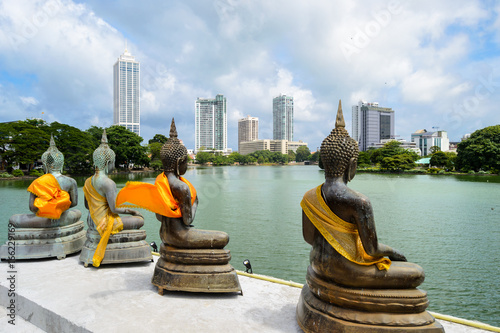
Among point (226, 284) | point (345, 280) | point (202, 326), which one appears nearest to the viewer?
→ point (345, 280)

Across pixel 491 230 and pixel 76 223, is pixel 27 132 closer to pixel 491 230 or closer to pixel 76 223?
pixel 76 223

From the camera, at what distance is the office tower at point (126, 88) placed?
64875 millimetres

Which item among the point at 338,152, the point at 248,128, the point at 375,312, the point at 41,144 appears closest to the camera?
the point at 375,312

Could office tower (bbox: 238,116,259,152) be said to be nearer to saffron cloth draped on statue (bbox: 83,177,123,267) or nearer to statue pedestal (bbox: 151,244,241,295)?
saffron cloth draped on statue (bbox: 83,177,123,267)

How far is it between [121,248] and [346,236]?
14.0ft

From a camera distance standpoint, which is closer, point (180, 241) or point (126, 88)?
Result: point (180, 241)

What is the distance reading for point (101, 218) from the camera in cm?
609

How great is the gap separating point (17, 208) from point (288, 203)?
15.8 metres

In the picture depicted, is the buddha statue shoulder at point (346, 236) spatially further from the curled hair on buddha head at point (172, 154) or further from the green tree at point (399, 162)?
Answer: the green tree at point (399, 162)

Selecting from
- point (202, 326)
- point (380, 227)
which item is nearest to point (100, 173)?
point (202, 326)

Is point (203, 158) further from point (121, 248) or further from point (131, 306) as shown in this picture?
point (131, 306)

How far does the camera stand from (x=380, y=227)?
15438 millimetres

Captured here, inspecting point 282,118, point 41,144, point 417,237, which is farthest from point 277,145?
point 417,237

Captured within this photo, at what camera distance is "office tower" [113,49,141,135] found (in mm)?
64875
